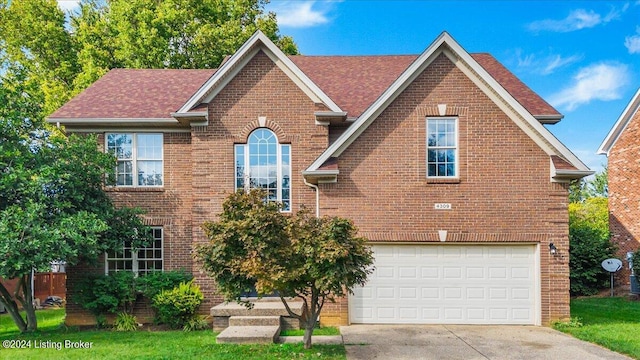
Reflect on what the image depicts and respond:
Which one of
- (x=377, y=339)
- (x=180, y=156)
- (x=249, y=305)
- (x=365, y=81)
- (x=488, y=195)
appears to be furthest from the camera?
(x=365, y=81)

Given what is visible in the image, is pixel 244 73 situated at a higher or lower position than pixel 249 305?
higher

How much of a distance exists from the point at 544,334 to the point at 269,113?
8950 mm

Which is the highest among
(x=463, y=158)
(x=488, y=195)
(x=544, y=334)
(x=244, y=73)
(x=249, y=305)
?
(x=244, y=73)

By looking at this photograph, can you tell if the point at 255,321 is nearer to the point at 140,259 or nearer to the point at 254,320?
the point at 254,320

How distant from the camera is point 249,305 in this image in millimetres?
9555

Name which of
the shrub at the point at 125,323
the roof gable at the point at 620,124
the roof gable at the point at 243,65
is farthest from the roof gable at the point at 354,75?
the roof gable at the point at 620,124

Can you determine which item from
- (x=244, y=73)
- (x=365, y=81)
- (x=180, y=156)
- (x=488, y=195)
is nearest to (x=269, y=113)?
(x=244, y=73)

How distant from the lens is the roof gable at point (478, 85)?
482 inches

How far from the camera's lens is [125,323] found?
12.9 metres

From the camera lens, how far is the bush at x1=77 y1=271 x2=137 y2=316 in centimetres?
1294

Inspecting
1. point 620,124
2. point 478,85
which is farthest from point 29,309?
point 620,124

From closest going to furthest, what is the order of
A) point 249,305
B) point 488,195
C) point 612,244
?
point 249,305 → point 488,195 → point 612,244

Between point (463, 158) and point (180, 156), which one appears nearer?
point (463, 158)

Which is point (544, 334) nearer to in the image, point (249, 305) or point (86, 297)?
point (249, 305)
